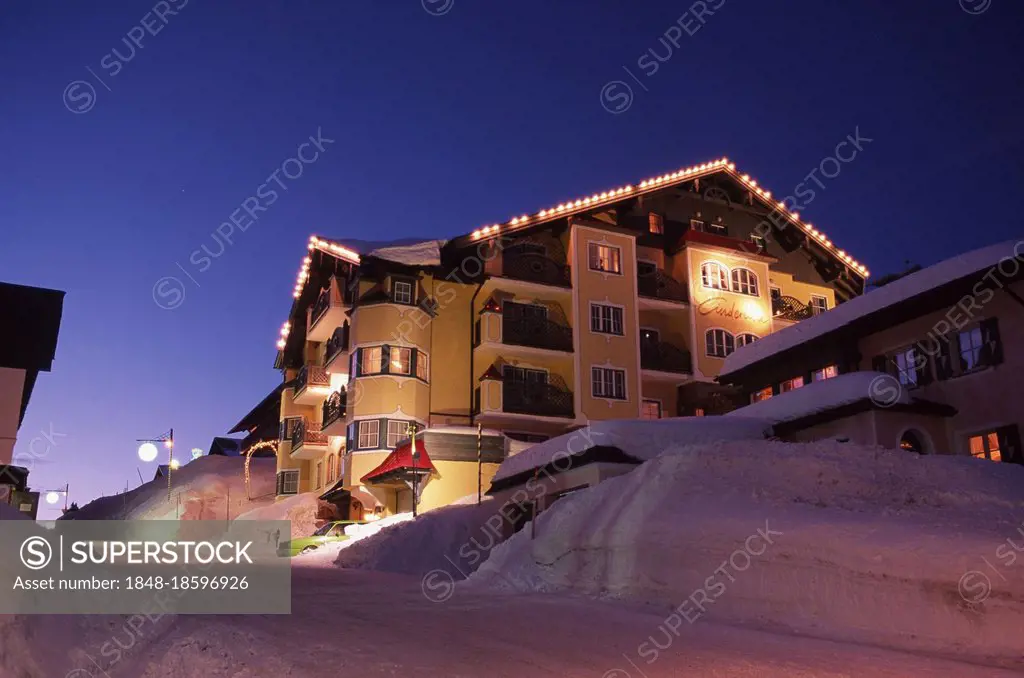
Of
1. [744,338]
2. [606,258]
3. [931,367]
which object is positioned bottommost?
[931,367]

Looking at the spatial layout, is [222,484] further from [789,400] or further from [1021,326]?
[1021,326]

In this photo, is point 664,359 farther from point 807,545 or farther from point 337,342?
point 807,545

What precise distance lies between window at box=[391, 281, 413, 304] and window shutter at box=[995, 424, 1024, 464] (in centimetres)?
2293

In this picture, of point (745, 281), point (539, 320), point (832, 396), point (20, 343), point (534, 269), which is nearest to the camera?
point (832, 396)

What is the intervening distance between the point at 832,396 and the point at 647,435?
17.0ft

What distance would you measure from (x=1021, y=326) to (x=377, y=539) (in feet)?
57.4

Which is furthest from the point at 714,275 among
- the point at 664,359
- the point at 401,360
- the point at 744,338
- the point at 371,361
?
the point at 371,361

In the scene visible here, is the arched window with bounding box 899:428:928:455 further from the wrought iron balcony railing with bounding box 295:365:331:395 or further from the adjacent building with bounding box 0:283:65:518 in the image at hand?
the wrought iron balcony railing with bounding box 295:365:331:395

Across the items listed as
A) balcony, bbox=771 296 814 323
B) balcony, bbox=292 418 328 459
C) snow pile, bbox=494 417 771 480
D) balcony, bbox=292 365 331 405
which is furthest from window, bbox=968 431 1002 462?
balcony, bbox=292 418 328 459

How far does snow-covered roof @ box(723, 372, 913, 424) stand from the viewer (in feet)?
72.9

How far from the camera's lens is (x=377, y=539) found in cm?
2389

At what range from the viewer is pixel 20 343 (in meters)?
25.2

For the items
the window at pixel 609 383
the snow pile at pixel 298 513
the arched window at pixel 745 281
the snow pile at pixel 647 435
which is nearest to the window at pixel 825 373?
the snow pile at pixel 647 435

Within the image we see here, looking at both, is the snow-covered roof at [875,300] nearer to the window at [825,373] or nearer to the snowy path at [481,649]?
the window at [825,373]
